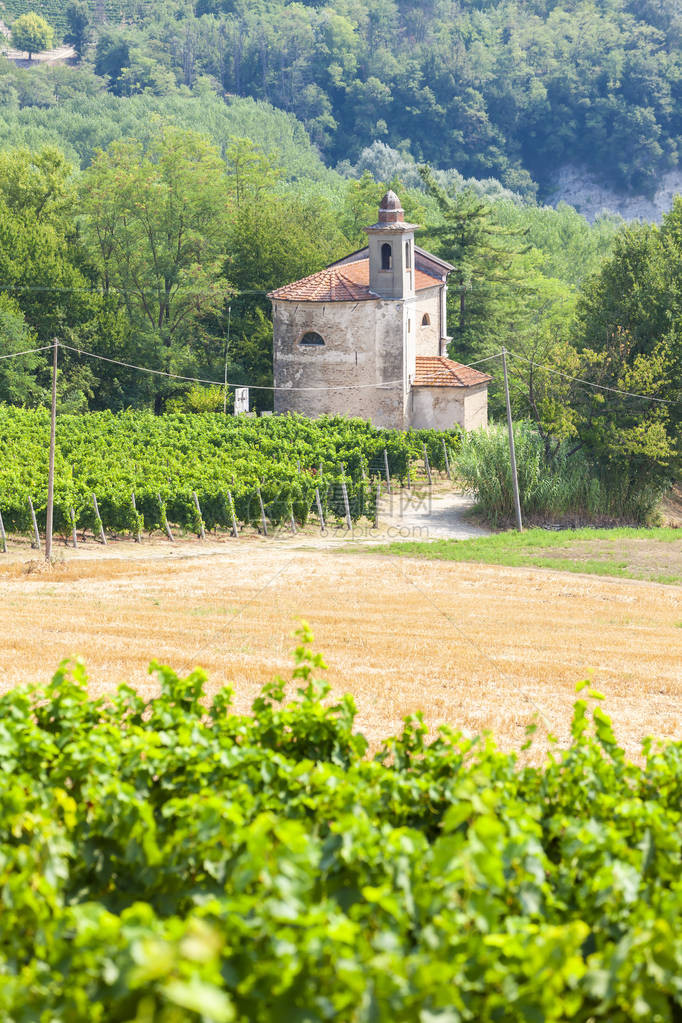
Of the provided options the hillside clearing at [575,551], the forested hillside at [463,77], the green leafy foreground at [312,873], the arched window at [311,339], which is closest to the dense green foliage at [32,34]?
the forested hillside at [463,77]

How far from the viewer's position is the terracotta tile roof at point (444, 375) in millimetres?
44281

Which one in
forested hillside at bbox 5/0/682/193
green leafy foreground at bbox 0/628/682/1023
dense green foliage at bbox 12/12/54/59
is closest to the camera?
green leafy foreground at bbox 0/628/682/1023

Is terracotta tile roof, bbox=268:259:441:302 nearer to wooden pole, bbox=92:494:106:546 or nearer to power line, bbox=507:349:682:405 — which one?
power line, bbox=507:349:682:405

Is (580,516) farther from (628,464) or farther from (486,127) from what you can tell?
(486,127)

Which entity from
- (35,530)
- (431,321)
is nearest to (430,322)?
(431,321)

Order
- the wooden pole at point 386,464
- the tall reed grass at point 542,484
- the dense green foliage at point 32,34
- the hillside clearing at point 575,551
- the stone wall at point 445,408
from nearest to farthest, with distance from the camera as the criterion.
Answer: the hillside clearing at point 575,551
the tall reed grass at point 542,484
the wooden pole at point 386,464
the stone wall at point 445,408
the dense green foliage at point 32,34

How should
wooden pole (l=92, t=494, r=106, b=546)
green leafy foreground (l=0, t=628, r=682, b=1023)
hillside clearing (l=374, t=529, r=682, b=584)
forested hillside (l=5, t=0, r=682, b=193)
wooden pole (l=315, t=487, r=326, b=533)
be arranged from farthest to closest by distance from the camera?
1. forested hillside (l=5, t=0, r=682, b=193)
2. wooden pole (l=315, t=487, r=326, b=533)
3. wooden pole (l=92, t=494, r=106, b=546)
4. hillside clearing (l=374, t=529, r=682, b=584)
5. green leafy foreground (l=0, t=628, r=682, b=1023)

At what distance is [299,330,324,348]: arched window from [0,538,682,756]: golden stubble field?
54.7 feet

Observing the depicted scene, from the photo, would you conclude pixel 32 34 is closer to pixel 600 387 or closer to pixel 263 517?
pixel 600 387

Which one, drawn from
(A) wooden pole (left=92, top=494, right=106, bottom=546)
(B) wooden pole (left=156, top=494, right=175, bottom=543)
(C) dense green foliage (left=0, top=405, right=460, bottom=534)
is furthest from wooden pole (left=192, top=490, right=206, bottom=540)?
(A) wooden pole (left=92, top=494, right=106, bottom=546)

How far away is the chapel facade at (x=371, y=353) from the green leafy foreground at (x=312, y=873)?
36.0m

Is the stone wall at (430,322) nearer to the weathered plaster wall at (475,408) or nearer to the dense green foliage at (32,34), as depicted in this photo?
the weathered plaster wall at (475,408)

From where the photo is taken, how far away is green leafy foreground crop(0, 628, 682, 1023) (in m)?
4.93

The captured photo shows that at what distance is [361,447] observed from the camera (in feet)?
122
